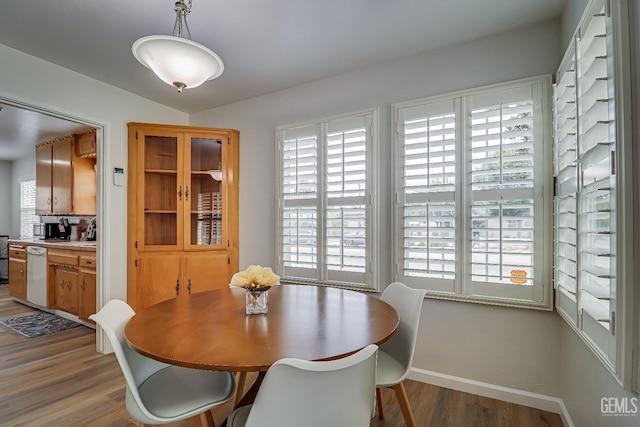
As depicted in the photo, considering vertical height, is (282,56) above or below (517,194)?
above

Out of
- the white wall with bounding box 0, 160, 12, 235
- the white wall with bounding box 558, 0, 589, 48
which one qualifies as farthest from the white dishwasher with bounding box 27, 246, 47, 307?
the white wall with bounding box 558, 0, 589, 48

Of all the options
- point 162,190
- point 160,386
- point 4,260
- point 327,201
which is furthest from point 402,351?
point 4,260

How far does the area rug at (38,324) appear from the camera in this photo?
3.37 m

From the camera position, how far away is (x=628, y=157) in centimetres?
98

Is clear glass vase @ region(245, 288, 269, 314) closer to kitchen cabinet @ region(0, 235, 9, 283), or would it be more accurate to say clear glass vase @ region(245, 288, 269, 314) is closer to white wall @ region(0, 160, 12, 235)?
kitchen cabinet @ region(0, 235, 9, 283)

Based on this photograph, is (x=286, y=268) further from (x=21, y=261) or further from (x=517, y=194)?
(x=21, y=261)

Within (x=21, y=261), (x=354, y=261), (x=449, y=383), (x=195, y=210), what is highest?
(x=195, y=210)

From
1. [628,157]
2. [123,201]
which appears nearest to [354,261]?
[628,157]

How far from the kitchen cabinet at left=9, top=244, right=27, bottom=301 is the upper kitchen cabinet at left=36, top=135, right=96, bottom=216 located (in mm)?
657

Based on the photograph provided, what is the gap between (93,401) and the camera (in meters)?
2.04

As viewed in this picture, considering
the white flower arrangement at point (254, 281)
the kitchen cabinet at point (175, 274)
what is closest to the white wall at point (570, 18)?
the white flower arrangement at point (254, 281)

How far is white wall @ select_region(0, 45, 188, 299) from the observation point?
7.86 ft

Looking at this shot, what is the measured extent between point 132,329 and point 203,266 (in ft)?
5.98

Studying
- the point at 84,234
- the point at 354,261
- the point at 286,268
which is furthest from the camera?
the point at 84,234
